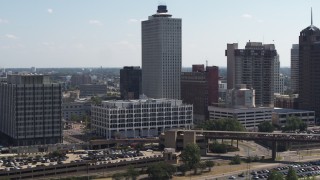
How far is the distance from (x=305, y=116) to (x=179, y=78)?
3632 cm

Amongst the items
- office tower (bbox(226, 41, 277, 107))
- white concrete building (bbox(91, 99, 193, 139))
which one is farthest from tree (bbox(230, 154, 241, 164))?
office tower (bbox(226, 41, 277, 107))

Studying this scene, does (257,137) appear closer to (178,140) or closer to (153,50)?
(178,140)

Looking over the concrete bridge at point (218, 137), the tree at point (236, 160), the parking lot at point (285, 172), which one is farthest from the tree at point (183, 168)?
the concrete bridge at point (218, 137)

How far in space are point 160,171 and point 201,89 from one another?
74.5 m

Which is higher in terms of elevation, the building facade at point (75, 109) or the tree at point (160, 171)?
the building facade at point (75, 109)

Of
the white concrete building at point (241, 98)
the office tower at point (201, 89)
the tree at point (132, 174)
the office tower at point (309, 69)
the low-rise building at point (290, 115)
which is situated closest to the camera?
the tree at point (132, 174)

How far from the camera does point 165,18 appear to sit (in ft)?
511

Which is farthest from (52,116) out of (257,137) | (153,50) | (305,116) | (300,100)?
(300,100)

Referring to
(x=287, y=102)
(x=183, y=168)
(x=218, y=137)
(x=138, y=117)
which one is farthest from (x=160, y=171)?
(x=287, y=102)

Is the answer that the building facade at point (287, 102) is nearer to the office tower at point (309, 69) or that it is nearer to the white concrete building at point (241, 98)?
the office tower at point (309, 69)

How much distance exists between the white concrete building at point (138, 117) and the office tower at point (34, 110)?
43.0ft

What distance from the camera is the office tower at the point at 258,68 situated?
516ft

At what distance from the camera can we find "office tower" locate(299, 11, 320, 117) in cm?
15075

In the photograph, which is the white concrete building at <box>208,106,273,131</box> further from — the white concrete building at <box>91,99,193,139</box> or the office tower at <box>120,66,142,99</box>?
the office tower at <box>120,66,142,99</box>
